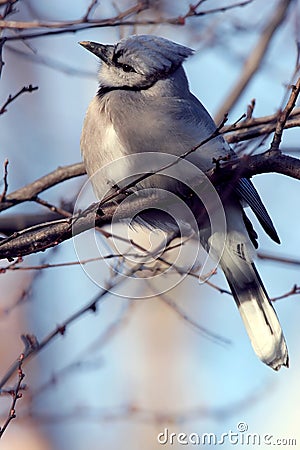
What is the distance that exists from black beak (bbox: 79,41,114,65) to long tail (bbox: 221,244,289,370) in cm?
119

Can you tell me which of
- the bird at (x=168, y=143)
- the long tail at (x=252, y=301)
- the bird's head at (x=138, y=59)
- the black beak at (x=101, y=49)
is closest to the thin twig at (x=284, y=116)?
the bird at (x=168, y=143)

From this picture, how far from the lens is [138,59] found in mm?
4246

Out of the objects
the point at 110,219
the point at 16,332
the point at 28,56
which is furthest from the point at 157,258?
the point at 16,332

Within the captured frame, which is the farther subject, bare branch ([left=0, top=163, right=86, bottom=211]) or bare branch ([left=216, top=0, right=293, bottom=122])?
bare branch ([left=216, top=0, right=293, bottom=122])

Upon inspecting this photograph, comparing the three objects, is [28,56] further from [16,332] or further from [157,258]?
[16,332]

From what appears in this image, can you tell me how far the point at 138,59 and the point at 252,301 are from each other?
1392 millimetres

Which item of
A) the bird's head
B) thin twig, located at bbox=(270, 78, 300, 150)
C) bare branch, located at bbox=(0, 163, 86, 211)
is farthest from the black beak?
thin twig, located at bbox=(270, 78, 300, 150)

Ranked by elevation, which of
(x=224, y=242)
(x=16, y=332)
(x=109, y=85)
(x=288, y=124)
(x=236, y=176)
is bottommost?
(x=236, y=176)

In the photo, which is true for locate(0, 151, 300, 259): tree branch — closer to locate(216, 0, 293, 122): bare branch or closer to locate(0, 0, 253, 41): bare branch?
locate(0, 0, 253, 41): bare branch

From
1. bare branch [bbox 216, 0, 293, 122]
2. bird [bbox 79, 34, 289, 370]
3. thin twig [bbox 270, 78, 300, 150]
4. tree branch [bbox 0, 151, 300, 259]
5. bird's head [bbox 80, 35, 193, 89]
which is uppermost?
bare branch [bbox 216, 0, 293, 122]

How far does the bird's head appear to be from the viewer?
13.9 ft

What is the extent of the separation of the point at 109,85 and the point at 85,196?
0.59 m

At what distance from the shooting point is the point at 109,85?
4.25 meters

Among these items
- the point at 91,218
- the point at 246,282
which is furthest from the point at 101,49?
the point at 246,282
